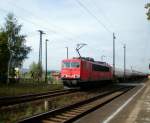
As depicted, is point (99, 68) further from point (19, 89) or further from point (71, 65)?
point (19, 89)

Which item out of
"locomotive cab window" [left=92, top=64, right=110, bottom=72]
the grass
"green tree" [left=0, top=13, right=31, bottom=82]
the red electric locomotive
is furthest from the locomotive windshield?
"green tree" [left=0, top=13, right=31, bottom=82]

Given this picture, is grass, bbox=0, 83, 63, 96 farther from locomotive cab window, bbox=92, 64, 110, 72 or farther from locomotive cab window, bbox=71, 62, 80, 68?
locomotive cab window, bbox=92, 64, 110, 72

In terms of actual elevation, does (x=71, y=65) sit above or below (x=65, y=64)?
below

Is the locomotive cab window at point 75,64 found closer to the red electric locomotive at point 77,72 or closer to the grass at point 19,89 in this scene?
the red electric locomotive at point 77,72

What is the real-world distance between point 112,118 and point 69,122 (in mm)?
2315

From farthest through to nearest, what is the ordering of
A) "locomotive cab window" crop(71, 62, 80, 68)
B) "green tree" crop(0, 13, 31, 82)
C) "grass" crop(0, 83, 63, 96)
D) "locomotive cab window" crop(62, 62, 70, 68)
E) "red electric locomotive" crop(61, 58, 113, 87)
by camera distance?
"green tree" crop(0, 13, 31, 82), "locomotive cab window" crop(62, 62, 70, 68), "locomotive cab window" crop(71, 62, 80, 68), "red electric locomotive" crop(61, 58, 113, 87), "grass" crop(0, 83, 63, 96)

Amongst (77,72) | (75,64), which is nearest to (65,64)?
(75,64)

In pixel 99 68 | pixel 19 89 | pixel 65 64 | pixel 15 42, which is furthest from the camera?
pixel 15 42

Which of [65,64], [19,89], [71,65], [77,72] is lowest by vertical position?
[19,89]

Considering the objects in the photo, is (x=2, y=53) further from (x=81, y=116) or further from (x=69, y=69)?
(x=81, y=116)

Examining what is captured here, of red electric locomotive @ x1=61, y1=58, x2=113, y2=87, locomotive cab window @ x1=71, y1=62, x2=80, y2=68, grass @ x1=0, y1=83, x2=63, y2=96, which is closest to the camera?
grass @ x1=0, y1=83, x2=63, y2=96

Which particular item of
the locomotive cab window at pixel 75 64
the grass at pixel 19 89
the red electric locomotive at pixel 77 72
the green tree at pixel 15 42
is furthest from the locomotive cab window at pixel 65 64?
the green tree at pixel 15 42

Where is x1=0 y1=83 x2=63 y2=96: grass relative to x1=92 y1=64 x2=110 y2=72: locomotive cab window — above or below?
below

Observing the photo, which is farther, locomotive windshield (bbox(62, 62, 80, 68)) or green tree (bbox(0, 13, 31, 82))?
green tree (bbox(0, 13, 31, 82))
